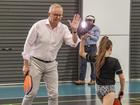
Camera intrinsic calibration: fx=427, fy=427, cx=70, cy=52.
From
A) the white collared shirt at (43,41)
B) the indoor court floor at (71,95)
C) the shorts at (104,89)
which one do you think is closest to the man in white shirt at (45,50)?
the white collared shirt at (43,41)

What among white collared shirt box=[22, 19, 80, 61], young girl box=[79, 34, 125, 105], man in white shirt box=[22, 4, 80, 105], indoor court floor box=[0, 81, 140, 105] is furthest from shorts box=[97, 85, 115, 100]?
indoor court floor box=[0, 81, 140, 105]

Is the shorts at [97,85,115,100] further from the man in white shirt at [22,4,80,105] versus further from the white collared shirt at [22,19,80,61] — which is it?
the white collared shirt at [22,19,80,61]

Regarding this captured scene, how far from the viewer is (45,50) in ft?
26.9

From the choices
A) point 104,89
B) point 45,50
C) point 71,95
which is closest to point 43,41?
point 45,50

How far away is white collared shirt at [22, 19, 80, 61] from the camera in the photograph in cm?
811

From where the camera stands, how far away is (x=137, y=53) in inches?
667

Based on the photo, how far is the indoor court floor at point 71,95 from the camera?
452 inches

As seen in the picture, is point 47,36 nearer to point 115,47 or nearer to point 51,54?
point 51,54

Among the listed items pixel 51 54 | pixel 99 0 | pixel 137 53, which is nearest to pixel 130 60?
pixel 137 53

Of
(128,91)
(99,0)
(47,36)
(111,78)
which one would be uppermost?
(99,0)

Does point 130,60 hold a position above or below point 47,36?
below

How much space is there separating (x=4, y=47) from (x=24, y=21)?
118 cm

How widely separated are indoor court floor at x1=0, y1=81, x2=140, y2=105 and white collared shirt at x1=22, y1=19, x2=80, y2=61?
127 inches

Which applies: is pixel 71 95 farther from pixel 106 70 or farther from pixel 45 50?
pixel 106 70
